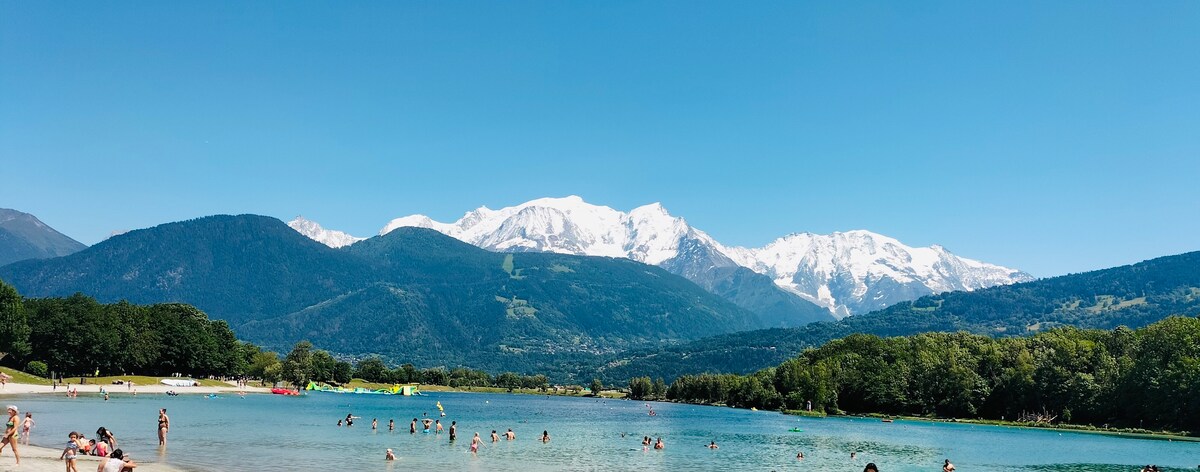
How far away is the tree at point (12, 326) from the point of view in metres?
150

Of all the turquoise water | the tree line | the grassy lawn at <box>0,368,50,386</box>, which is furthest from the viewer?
the grassy lawn at <box>0,368,50,386</box>

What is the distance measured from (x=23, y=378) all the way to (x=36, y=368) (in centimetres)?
809

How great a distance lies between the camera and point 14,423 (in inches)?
1912

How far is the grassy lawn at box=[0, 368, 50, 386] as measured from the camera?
151m

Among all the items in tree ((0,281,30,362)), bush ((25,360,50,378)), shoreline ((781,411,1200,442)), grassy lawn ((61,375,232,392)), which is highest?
tree ((0,281,30,362))

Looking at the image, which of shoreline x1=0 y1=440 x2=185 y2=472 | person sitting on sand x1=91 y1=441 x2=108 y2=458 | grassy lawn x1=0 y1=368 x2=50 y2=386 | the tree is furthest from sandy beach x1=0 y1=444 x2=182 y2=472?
grassy lawn x1=0 y1=368 x2=50 y2=386

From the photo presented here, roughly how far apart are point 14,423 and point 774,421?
140850 millimetres

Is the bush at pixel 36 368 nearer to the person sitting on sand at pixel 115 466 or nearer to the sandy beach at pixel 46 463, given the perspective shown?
the sandy beach at pixel 46 463

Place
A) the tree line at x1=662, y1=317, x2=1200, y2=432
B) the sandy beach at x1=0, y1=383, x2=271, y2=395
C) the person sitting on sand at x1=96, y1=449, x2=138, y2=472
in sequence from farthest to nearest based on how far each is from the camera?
the tree line at x1=662, y1=317, x2=1200, y2=432
the sandy beach at x1=0, y1=383, x2=271, y2=395
the person sitting on sand at x1=96, y1=449, x2=138, y2=472

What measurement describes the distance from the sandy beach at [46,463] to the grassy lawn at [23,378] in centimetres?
10628

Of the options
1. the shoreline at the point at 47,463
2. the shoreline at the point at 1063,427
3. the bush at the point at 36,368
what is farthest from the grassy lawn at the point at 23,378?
the shoreline at the point at 1063,427

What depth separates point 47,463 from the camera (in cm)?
5134

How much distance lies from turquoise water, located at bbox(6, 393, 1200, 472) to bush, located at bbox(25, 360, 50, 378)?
80.0 ft

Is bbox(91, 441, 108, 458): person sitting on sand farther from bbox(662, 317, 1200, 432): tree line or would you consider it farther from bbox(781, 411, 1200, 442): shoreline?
bbox(662, 317, 1200, 432): tree line
